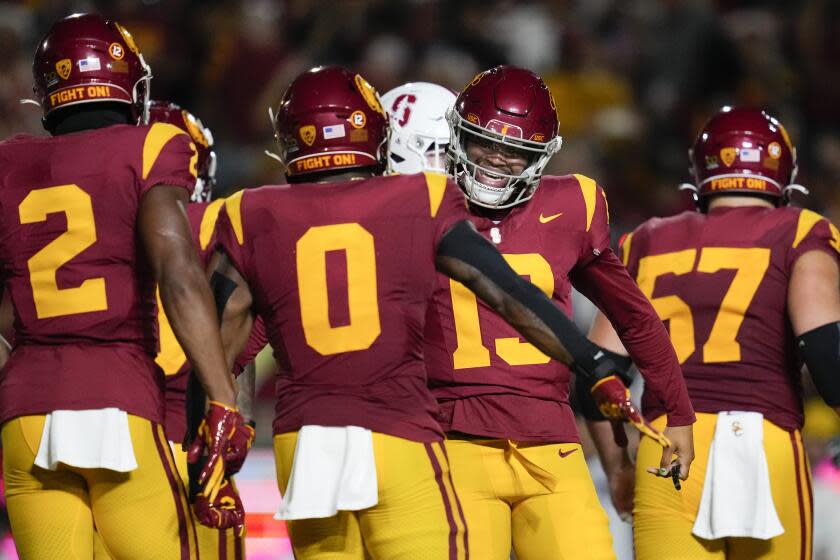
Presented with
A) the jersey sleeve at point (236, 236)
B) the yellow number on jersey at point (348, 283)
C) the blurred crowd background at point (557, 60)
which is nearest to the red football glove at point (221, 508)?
the yellow number on jersey at point (348, 283)

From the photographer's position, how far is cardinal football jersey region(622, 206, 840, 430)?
4543mm

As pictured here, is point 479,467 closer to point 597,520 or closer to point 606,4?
point 597,520

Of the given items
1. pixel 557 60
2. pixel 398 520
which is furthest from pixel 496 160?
pixel 557 60

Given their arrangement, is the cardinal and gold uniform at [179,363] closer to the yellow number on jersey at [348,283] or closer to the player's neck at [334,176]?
the player's neck at [334,176]

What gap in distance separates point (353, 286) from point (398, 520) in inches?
23.6

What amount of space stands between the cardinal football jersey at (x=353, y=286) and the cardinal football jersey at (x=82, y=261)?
0.35 metres

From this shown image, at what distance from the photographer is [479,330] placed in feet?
13.6

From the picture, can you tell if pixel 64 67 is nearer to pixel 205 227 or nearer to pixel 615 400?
pixel 205 227

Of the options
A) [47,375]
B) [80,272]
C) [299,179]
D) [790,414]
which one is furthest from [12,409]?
[790,414]

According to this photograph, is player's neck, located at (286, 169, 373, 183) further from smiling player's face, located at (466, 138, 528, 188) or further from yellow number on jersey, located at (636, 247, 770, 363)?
yellow number on jersey, located at (636, 247, 770, 363)

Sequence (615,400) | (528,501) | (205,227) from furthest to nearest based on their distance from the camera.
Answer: (205,227) → (528,501) → (615,400)

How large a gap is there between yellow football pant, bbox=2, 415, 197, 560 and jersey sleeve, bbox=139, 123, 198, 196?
0.64m

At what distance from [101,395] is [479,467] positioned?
1104 millimetres

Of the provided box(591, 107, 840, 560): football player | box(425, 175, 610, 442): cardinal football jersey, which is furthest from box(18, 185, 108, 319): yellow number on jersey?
box(591, 107, 840, 560): football player
